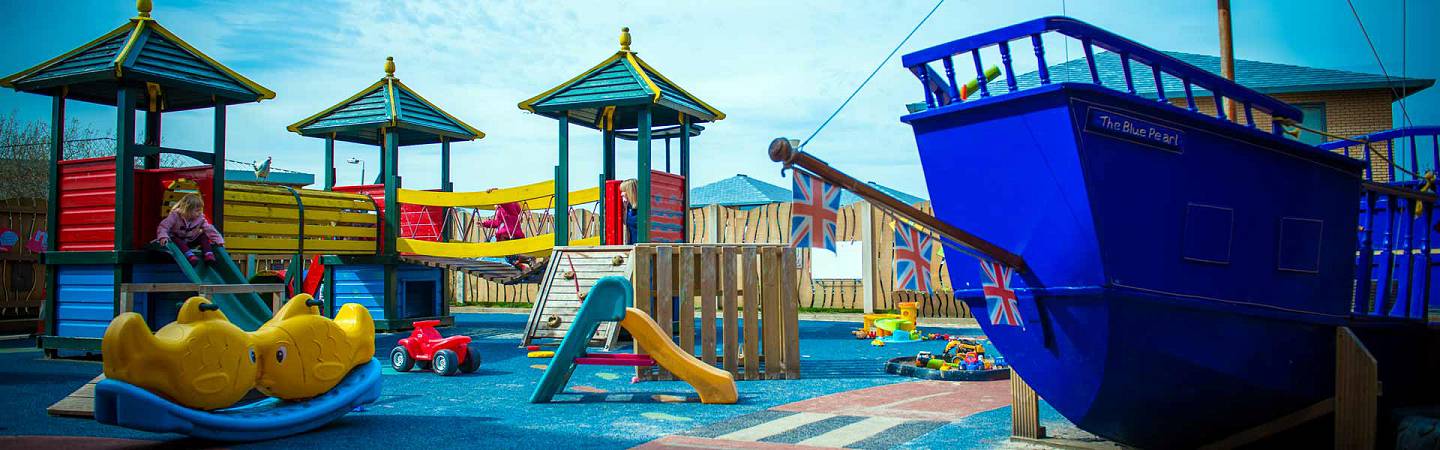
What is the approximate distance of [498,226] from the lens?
60.6ft

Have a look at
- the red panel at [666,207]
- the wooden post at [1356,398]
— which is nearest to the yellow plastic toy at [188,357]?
the wooden post at [1356,398]

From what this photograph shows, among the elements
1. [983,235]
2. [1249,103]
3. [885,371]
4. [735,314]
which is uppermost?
[1249,103]

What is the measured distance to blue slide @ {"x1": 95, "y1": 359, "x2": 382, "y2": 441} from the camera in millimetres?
5566

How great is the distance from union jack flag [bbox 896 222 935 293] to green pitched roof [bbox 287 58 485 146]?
12771 mm

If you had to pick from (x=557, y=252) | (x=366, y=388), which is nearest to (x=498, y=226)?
(x=557, y=252)

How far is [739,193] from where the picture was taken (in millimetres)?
34281

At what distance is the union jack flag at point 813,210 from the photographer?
23.6 ft

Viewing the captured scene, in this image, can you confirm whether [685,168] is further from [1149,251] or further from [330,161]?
[1149,251]

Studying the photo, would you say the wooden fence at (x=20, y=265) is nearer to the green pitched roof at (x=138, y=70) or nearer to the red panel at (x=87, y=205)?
the red panel at (x=87, y=205)

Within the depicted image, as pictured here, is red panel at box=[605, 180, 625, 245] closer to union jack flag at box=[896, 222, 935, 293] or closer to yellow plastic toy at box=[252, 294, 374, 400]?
yellow plastic toy at box=[252, 294, 374, 400]

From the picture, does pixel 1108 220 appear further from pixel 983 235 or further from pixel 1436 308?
pixel 1436 308

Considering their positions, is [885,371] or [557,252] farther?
[557,252]

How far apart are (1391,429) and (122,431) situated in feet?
27.5

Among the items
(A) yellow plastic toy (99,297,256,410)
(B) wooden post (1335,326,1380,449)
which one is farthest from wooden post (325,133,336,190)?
(B) wooden post (1335,326,1380,449)
